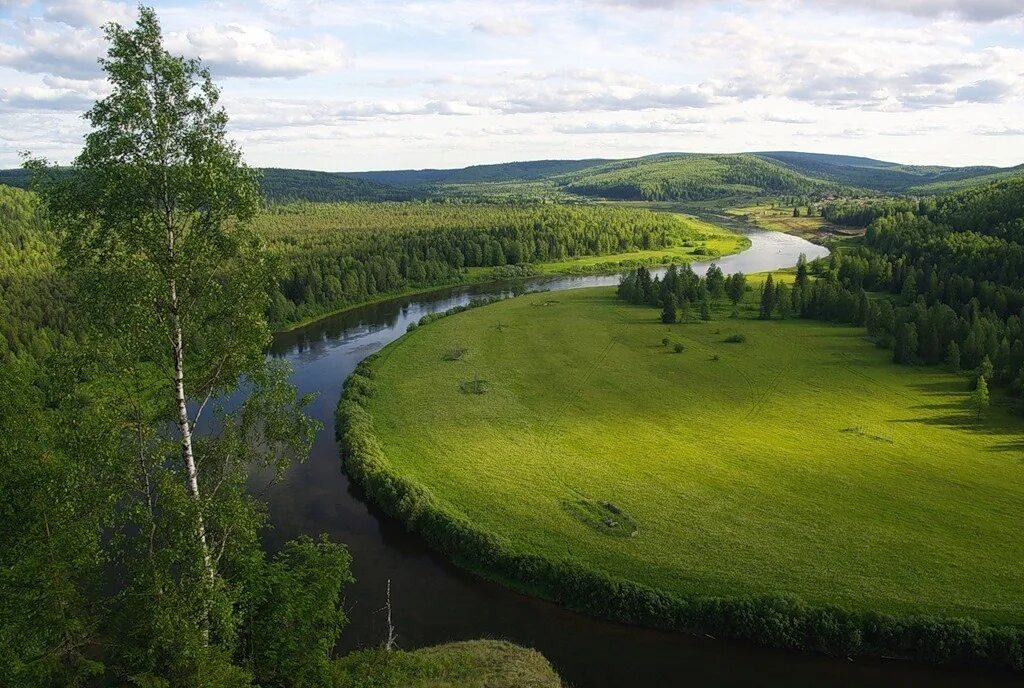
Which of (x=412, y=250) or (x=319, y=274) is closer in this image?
(x=319, y=274)

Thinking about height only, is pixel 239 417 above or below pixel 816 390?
above

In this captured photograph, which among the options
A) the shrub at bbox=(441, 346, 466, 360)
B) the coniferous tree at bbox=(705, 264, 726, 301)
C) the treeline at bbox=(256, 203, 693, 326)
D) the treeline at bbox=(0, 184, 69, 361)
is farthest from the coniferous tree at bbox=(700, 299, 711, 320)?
the treeline at bbox=(0, 184, 69, 361)

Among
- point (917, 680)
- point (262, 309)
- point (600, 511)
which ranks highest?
point (262, 309)

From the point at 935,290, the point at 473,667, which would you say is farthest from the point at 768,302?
the point at 473,667

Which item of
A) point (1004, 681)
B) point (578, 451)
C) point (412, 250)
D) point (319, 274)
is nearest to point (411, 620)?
point (578, 451)

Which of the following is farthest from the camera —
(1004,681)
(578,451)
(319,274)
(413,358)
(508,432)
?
(319,274)

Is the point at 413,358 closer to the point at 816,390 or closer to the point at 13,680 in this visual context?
the point at 816,390

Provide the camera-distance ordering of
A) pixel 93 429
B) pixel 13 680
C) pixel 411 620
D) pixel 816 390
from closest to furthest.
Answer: pixel 13 680 < pixel 93 429 < pixel 411 620 < pixel 816 390

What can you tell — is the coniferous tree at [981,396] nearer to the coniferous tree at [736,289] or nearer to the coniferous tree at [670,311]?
the coniferous tree at [670,311]

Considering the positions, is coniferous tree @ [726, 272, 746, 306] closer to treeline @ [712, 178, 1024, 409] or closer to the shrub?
treeline @ [712, 178, 1024, 409]
